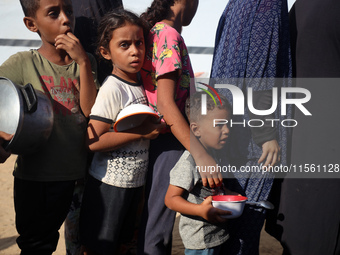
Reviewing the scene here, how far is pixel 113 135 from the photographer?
6.73 ft

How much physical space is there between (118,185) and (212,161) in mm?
522

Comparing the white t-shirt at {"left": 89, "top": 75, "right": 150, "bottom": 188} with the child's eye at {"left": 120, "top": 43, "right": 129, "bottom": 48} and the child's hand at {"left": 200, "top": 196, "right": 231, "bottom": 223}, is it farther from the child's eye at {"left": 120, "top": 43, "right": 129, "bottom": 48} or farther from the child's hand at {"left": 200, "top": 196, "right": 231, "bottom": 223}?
the child's hand at {"left": 200, "top": 196, "right": 231, "bottom": 223}

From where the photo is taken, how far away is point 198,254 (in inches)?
80.7

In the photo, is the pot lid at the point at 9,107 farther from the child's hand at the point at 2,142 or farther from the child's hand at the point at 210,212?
the child's hand at the point at 210,212

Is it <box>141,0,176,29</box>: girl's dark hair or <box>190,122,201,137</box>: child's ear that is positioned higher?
<box>141,0,176,29</box>: girl's dark hair

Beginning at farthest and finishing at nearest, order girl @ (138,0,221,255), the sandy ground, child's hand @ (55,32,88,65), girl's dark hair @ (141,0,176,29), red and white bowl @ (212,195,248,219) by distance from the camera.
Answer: the sandy ground < girl's dark hair @ (141,0,176,29) < child's hand @ (55,32,88,65) < girl @ (138,0,221,255) < red and white bowl @ (212,195,248,219)

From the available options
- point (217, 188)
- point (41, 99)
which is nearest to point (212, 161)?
point (217, 188)

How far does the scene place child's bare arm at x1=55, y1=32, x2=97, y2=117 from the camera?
6.73ft

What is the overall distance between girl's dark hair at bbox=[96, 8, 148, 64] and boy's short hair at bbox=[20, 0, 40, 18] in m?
0.35

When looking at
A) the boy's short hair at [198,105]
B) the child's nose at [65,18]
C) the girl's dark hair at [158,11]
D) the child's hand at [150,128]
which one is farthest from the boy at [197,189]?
the child's nose at [65,18]

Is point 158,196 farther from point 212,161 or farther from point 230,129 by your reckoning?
point 230,129

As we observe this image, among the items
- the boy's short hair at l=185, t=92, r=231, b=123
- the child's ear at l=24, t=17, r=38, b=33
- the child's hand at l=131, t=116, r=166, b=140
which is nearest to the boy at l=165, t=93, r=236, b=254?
the boy's short hair at l=185, t=92, r=231, b=123

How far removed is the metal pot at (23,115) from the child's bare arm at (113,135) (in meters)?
0.24

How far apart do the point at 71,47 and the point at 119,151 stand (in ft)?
1.92
